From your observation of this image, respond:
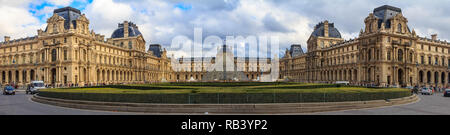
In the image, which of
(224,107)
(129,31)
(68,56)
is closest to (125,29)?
(129,31)

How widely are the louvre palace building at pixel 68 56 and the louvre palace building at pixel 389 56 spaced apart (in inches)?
2477

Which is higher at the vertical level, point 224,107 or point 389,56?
point 389,56

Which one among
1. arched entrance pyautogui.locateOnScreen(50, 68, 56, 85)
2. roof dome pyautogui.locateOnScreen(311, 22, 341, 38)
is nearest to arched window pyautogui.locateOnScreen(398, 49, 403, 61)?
roof dome pyautogui.locateOnScreen(311, 22, 341, 38)

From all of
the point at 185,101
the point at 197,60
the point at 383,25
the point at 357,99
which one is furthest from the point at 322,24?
the point at 185,101

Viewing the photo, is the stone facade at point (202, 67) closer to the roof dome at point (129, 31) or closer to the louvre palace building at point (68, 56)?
the roof dome at point (129, 31)

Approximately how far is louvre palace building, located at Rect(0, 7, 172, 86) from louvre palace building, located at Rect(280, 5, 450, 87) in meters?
62.9

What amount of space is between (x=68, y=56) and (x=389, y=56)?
71.8m

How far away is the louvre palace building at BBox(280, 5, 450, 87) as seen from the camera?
58.8 m

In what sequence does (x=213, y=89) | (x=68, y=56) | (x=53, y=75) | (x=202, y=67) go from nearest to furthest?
(x=213, y=89), (x=68, y=56), (x=53, y=75), (x=202, y=67)

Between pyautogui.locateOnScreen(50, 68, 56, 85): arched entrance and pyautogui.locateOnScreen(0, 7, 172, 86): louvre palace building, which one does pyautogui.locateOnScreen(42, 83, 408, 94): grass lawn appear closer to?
pyautogui.locateOnScreen(0, 7, 172, 86): louvre palace building

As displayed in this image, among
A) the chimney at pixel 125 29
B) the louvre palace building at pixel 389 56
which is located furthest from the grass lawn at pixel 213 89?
the chimney at pixel 125 29

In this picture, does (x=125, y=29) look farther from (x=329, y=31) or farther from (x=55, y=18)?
(x=329, y=31)

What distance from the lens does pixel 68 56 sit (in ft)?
195
